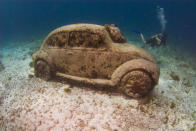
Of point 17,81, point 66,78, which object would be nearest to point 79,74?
point 66,78

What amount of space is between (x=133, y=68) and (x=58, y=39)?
380 cm

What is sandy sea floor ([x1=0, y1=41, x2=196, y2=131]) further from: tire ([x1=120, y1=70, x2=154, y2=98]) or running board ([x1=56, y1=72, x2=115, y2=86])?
running board ([x1=56, y1=72, x2=115, y2=86])

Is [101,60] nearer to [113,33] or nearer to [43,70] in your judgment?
[113,33]

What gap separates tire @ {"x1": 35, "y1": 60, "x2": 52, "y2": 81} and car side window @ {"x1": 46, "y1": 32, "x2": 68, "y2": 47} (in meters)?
1.12

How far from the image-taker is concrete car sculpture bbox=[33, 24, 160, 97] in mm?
4434

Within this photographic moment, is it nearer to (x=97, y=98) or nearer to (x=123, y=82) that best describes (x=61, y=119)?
(x=97, y=98)

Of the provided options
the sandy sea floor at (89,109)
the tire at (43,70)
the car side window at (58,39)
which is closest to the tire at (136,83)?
the sandy sea floor at (89,109)

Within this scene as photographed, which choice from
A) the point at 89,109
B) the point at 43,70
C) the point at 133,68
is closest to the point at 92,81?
the point at 89,109

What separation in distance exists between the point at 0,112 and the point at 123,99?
482cm

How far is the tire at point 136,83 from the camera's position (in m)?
4.35

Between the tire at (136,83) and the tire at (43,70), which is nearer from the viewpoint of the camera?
the tire at (136,83)

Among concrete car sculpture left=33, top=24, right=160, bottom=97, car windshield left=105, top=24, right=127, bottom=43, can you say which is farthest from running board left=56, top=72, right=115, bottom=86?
car windshield left=105, top=24, right=127, bottom=43

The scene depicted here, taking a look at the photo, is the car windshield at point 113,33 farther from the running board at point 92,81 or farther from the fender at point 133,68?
the running board at point 92,81

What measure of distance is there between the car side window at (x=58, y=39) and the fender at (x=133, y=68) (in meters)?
2.82
